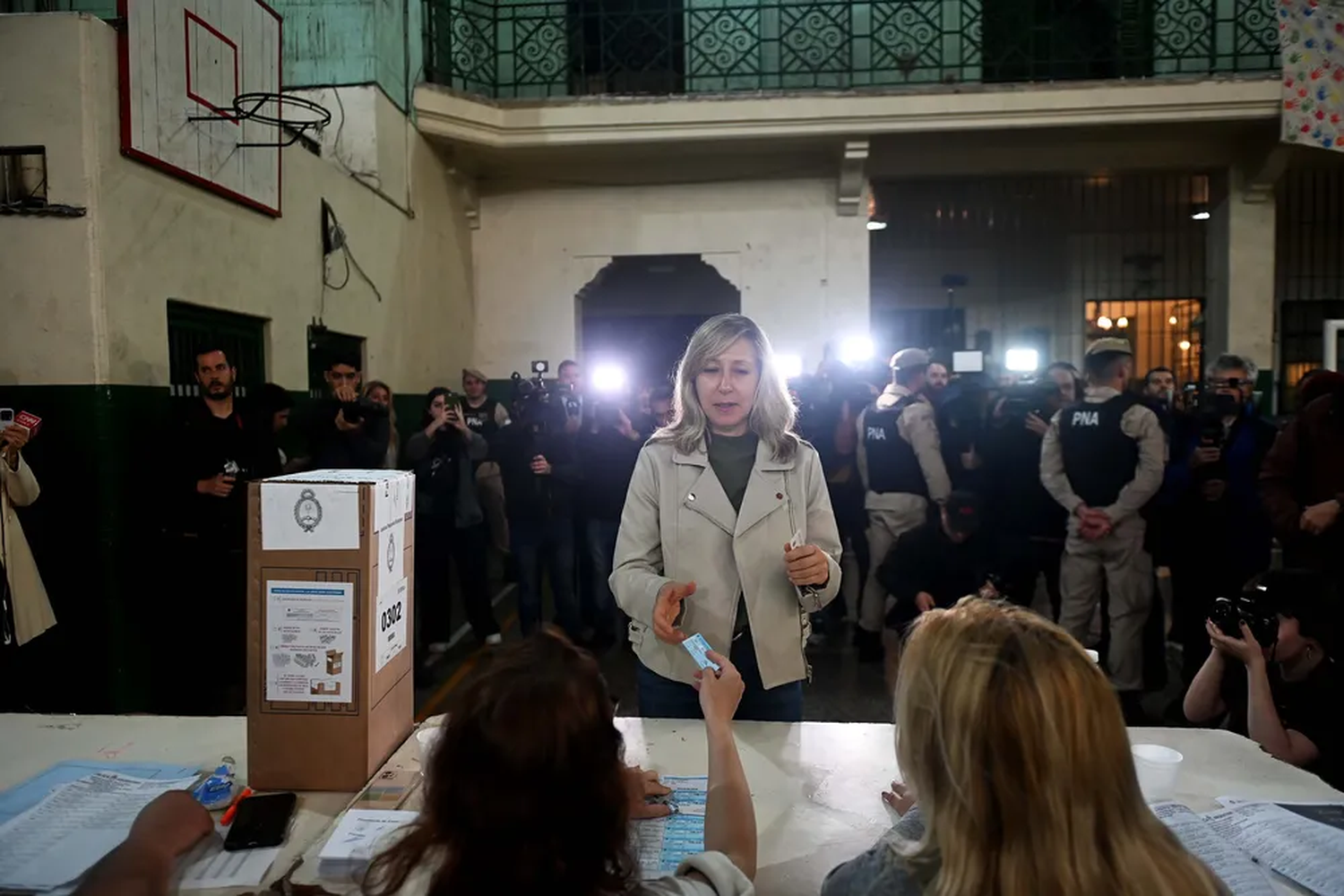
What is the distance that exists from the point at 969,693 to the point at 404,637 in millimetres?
1269

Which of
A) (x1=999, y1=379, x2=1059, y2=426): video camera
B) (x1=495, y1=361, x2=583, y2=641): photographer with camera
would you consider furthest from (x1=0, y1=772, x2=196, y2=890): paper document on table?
(x1=999, y1=379, x2=1059, y2=426): video camera

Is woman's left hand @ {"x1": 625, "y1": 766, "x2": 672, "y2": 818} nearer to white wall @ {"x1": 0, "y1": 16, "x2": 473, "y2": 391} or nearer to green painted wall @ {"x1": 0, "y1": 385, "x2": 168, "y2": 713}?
green painted wall @ {"x1": 0, "y1": 385, "x2": 168, "y2": 713}

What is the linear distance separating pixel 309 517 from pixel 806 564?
108cm

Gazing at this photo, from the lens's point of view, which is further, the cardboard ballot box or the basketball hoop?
the basketball hoop

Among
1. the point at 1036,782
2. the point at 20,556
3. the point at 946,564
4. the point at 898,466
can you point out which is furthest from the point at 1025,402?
the point at 20,556

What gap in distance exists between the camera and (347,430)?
463 cm

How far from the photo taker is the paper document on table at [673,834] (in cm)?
145

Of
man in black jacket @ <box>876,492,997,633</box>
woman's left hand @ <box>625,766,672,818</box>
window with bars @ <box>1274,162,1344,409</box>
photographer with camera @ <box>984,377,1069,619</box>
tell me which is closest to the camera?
woman's left hand @ <box>625,766,672,818</box>

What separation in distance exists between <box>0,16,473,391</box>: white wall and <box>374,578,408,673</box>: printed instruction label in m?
2.62

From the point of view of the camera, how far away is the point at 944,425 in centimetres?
548

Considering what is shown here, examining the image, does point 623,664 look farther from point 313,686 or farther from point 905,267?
point 905,267

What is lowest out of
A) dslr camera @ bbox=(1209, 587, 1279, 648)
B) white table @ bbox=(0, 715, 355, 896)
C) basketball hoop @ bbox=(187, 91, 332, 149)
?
white table @ bbox=(0, 715, 355, 896)

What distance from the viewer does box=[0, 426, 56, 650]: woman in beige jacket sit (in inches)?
125

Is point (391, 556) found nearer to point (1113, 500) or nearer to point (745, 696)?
point (745, 696)
